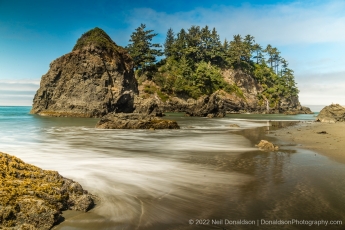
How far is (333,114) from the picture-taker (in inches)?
1064

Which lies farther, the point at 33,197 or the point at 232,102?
the point at 232,102

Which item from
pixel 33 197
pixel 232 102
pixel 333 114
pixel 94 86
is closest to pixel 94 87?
pixel 94 86

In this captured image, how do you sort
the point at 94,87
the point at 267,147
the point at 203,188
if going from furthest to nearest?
the point at 94,87, the point at 267,147, the point at 203,188

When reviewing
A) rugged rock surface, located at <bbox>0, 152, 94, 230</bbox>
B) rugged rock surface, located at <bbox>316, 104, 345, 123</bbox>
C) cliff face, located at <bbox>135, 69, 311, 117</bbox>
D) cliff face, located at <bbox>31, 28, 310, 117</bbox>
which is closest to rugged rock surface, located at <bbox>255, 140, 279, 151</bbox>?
rugged rock surface, located at <bbox>0, 152, 94, 230</bbox>

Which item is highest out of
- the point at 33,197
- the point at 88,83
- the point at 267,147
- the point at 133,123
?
the point at 88,83

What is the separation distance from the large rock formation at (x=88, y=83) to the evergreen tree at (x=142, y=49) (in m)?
21.1

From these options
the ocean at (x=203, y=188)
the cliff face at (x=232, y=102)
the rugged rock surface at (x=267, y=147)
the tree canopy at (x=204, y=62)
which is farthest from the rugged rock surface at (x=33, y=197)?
the tree canopy at (x=204, y=62)

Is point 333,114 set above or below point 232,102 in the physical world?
below

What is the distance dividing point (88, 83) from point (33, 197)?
130 feet

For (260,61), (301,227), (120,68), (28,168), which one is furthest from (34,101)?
(260,61)

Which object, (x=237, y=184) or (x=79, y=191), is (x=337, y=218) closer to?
(x=237, y=184)

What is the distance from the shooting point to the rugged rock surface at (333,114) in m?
26.2

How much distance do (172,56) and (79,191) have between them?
239ft

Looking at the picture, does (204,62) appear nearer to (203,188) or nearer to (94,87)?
(94,87)
